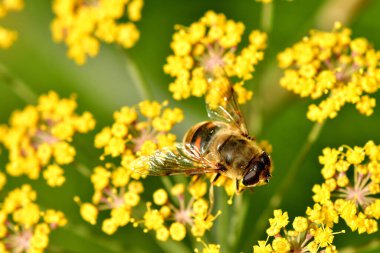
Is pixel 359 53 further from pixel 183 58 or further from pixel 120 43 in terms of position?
pixel 120 43

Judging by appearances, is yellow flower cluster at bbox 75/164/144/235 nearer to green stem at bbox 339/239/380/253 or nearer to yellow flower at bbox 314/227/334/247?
yellow flower at bbox 314/227/334/247

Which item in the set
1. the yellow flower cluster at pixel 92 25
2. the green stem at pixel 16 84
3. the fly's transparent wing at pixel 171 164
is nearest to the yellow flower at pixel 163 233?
the fly's transparent wing at pixel 171 164

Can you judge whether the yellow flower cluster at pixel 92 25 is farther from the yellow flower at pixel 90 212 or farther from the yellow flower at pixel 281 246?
the yellow flower at pixel 281 246

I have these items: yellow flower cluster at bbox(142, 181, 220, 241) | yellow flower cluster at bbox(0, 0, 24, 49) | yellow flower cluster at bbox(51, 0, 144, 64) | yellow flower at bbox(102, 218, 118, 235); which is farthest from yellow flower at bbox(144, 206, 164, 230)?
yellow flower cluster at bbox(0, 0, 24, 49)

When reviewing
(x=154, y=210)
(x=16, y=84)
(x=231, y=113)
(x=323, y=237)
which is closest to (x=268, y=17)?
(x=231, y=113)

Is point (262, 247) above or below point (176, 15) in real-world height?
below

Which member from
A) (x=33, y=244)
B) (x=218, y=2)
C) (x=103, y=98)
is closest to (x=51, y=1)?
(x=103, y=98)

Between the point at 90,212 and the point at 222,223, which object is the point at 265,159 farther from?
the point at 90,212
